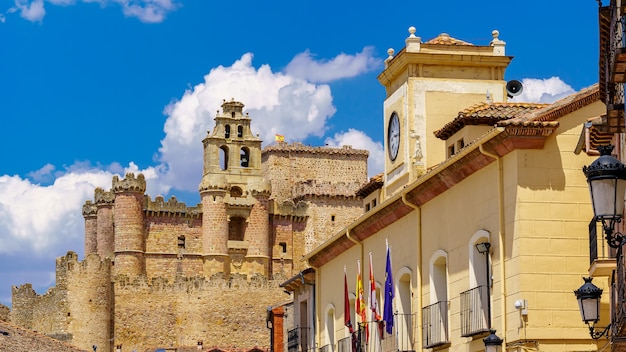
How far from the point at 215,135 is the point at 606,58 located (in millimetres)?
81378

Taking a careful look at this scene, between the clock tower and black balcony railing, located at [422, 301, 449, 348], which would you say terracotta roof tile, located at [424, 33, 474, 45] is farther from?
black balcony railing, located at [422, 301, 449, 348]

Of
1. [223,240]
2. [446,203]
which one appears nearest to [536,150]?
[446,203]

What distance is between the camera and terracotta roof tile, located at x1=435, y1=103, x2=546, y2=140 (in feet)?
94.2

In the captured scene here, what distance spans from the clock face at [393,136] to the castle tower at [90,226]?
61.6 m

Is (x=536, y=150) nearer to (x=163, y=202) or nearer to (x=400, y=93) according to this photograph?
(x=400, y=93)

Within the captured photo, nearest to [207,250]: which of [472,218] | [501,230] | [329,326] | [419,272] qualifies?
[329,326]

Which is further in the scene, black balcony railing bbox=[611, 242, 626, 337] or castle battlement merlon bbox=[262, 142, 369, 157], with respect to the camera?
castle battlement merlon bbox=[262, 142, 369, 157]

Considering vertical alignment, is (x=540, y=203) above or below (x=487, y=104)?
below

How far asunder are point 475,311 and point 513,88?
1126cm

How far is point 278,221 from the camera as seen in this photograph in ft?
313

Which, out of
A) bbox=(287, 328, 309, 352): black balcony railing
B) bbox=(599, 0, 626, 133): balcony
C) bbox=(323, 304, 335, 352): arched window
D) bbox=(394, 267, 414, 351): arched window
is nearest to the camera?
bbox=(599, 0, 626, 133): balcony

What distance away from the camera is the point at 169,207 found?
93.4 m

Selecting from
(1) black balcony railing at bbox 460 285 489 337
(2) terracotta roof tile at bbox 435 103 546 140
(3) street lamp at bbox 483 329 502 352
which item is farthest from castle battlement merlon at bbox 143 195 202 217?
(3) street lamp at bbox 483 329 502 352

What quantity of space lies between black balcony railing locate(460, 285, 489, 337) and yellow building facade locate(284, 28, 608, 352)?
0.11 feet
